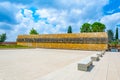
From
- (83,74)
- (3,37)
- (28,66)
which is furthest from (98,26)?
(83,74)

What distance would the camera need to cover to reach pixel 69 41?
3025cm

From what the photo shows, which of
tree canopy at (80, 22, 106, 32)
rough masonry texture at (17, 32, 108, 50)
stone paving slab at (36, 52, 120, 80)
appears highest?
tree canopy at (80, 22, 106, 32)

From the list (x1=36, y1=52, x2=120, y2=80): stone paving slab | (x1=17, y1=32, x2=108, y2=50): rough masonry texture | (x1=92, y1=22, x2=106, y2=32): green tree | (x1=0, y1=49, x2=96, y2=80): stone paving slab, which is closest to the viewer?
(x1=36, y1=52, x2=120, y2=80): stone paving slab

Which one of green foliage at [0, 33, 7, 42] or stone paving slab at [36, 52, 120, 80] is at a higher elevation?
green foliage at [0, 33, 7, 42]

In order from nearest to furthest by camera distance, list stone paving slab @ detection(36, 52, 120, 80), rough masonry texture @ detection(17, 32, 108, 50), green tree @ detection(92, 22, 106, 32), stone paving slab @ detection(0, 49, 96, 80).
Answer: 1. stone paving slab @ detection(36, 52, 120, 80)
2. stone paving slab @ detection(0, 49, 96, 80)
3. rough masonry texture @ detection(17, 32, 108, 50)
4. green tree @ detection(92, 22, 106, 32)

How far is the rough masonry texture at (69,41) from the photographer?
27.4 metres

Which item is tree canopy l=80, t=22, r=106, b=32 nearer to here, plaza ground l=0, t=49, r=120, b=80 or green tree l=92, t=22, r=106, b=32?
green tree l=92, t=22, r=106, b=32

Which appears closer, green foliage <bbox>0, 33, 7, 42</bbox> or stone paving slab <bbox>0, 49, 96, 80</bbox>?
stone paving slab <bbox>0, 49, 96, 80</bbox>

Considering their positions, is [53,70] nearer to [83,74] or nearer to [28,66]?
[83,74]

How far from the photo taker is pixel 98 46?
89.8 feet

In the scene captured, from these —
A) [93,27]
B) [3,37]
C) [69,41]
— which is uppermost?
[93,27]

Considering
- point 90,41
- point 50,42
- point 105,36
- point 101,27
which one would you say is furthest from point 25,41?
point 101,27

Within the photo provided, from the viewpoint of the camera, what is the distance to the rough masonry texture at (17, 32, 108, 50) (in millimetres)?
27409

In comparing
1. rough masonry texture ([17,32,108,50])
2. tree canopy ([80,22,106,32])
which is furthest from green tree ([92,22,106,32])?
rough masonry texture ([17,32,108,50])
